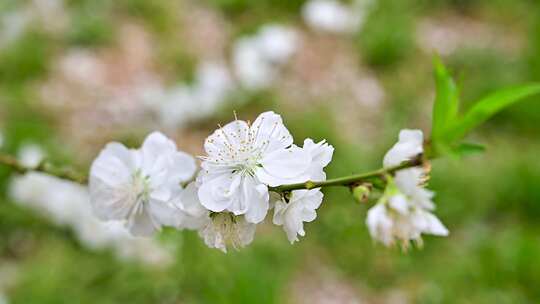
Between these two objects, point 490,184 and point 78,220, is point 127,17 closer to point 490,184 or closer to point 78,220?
point 78,220

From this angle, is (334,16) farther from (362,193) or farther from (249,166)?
(362,193)

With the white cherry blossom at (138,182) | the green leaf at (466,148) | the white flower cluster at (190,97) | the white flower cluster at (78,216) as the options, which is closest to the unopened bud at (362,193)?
the green leaf at (466,148)

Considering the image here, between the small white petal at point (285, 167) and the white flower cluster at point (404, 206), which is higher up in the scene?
the small white petal at point (285, 167)

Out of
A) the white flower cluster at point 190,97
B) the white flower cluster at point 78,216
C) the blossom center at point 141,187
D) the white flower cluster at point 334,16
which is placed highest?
the white flower cluster at point 334,16

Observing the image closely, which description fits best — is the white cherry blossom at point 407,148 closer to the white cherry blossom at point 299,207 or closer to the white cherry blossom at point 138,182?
the white cherry blossom at point 299,207

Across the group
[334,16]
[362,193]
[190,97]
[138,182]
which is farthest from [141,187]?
[334,16]

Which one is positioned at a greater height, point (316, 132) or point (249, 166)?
point (316, 132)

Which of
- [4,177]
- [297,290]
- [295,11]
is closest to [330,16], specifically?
[295,11]

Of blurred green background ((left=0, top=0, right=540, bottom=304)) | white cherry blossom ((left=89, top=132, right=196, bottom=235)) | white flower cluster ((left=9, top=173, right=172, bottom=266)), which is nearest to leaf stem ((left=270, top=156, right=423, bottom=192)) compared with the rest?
white cherry blossom ((left=89, top=132, right=196, bottom=235))
